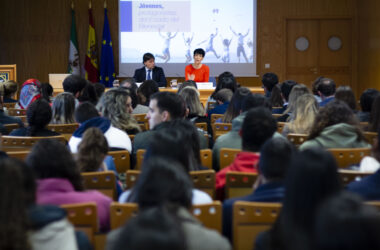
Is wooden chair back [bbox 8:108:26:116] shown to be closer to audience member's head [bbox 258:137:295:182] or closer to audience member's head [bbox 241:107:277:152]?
audience member's head [bbox 241:107:277:152]

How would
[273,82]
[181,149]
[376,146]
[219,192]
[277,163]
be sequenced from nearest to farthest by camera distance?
[277,163], [181,149], [376,146], [219,192], [273,82]

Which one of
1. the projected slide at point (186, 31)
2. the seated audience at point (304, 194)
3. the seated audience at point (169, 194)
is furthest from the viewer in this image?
the projected slide at point (186, 31)

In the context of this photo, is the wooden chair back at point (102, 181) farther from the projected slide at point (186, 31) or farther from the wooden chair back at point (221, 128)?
the projected slide at point (186, 31)

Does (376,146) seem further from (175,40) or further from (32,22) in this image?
(32,22)

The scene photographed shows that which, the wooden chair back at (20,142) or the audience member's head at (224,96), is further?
the audience member's head at (224,96)

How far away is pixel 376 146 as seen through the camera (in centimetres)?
290

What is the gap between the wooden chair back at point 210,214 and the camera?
95.5 inches

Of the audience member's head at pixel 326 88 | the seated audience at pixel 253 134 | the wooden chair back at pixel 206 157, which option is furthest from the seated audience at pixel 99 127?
the audience member's head at pixel 326 88

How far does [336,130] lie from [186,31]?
8668 millimetres

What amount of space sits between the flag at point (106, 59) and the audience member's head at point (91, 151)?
29.5 feet

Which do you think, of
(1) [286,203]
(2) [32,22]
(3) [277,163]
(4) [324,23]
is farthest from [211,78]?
(1) [286,203]

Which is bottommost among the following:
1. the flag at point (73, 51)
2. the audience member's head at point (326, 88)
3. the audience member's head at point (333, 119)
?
the audience member's head at point (333, 119)

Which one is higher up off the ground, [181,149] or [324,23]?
[324,23]

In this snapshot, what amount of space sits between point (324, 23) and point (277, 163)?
1117cm
